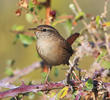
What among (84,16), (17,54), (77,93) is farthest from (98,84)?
(17,54)

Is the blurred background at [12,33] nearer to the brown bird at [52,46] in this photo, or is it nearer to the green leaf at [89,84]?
the brown bird at [52,46]

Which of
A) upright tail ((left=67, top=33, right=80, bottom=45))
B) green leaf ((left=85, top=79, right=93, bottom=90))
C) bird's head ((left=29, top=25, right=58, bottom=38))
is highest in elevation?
bird's head ((left=29, top=25, right=58, bottom=38))

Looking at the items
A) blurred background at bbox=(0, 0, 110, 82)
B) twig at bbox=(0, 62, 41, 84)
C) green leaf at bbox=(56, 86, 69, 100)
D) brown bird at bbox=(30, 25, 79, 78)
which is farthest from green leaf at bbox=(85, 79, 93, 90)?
blurred background at bbox=(0, 0, 110, 82)

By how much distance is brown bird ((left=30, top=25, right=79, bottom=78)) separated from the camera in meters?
3.18

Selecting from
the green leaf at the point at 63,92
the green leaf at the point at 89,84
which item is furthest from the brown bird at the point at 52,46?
the green leaf at the point at 89,84

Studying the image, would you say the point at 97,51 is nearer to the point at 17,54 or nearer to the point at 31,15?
the point at 31,15

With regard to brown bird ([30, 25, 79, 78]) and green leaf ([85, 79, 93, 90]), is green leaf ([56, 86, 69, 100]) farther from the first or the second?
brown bird ([30, 25, 79, 78])

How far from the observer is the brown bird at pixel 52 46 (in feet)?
10.4

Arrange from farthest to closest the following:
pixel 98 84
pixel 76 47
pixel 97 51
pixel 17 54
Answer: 1. pixel 17 54
2. pixel 76 47
3. pixel 97 51
4. pixel 98 84

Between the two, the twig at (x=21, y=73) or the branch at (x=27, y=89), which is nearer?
the branch at (x=27, y=89)

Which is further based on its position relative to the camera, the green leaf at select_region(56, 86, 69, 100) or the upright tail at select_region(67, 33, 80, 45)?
the upright tail at select_region(67, 33, 80, 45)

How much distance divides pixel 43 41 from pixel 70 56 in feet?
1.47

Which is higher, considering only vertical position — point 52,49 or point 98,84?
point 52,49

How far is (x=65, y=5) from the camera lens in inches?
205
